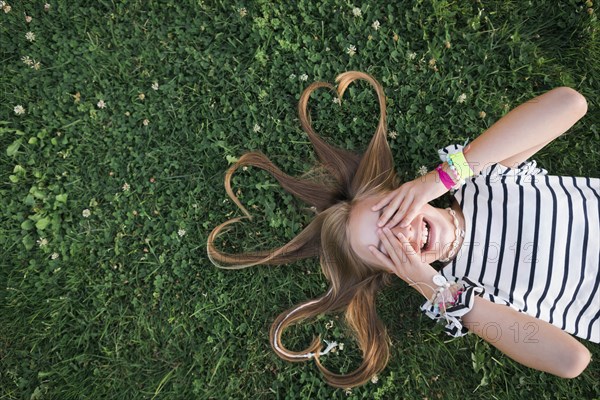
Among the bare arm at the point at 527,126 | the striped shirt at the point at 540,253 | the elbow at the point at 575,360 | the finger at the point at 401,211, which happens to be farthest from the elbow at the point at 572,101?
the elbow at the point at 575,360

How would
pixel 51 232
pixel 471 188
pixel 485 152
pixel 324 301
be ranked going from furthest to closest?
pixel 51 232, pixel 324 301, pixel 471 188, pixel 485 152

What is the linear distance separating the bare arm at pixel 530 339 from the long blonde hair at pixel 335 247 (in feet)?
2.35

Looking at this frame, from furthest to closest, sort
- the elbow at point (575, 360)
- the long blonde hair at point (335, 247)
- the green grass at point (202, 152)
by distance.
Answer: the green grass at point (202, 152) < the long blonde hair at point (335, 247) < the elbow at point (575, 360)

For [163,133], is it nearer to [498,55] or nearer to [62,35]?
[62,35]

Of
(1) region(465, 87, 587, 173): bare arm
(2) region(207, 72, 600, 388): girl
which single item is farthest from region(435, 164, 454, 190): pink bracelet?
(1) region(465, 87, 587, 173): bare arm

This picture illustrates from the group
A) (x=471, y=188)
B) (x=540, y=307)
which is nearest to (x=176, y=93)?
(x=471, y=188)

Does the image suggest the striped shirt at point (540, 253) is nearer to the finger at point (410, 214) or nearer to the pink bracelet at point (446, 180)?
the pink bracelet at point (446, 180)

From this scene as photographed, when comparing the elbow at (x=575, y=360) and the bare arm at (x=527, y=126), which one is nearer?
the elbow at (x=575, y=360)

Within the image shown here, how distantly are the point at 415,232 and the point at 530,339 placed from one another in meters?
0.82

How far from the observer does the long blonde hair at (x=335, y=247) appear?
10.2 ft

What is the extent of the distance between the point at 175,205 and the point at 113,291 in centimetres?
77

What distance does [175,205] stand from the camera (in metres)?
3.51

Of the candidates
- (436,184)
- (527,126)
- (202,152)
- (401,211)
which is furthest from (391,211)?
(202,152)

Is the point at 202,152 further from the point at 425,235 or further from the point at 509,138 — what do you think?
the point at 509,138
